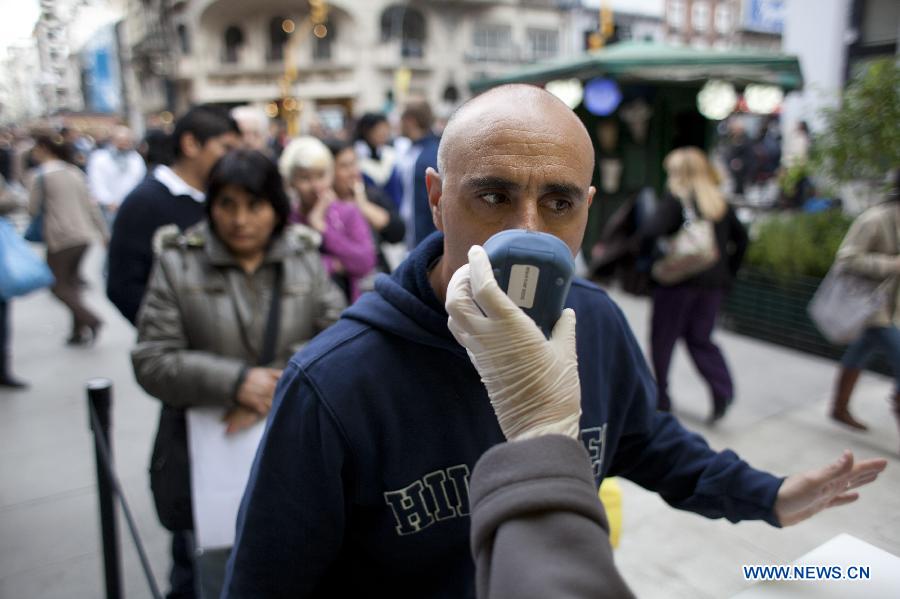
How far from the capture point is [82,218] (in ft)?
21.3

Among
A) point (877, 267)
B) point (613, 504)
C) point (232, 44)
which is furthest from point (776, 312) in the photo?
point (232, 44)

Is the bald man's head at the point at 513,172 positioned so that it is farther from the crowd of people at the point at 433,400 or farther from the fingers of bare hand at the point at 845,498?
the fingers of bare hand at the point at 845,498

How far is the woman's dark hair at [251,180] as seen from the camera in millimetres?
2666

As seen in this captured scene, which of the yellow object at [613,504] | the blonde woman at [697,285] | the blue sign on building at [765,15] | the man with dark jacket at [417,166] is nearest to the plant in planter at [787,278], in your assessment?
the blonde woman at [697,285]

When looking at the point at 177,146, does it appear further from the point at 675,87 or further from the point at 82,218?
the point at 675,87

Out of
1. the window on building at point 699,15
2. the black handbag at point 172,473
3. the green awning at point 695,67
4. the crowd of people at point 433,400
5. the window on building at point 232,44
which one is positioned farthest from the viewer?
the window on building at point 699,15

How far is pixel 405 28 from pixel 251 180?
115ft

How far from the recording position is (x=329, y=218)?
392 centimetres

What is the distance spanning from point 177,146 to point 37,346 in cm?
471

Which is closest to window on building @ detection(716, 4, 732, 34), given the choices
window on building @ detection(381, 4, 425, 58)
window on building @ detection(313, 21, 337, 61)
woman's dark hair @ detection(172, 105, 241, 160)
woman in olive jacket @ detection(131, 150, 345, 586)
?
window on building @ detection(381, 4, 425, 58)

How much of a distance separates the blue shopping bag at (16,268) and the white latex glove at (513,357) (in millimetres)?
4619

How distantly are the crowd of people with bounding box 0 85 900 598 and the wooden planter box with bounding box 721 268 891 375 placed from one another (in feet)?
15.9

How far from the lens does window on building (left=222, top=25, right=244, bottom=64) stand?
109ft

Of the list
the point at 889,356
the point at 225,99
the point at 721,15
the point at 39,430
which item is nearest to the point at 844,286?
the point at 889,356
